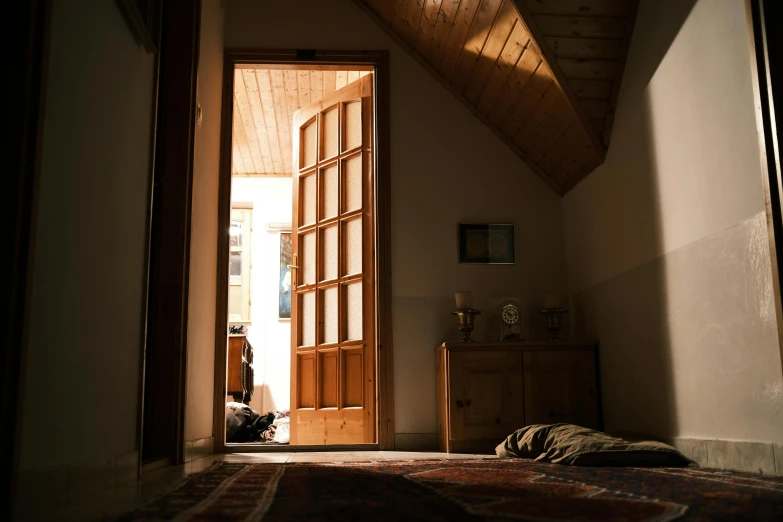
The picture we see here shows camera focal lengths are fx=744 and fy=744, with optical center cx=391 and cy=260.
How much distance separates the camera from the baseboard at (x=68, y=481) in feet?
4.53

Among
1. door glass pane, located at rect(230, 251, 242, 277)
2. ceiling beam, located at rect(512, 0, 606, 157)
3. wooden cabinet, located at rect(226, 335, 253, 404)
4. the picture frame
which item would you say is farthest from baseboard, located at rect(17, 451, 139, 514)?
door glass pane, located at rect(230, 251, 242, 277)

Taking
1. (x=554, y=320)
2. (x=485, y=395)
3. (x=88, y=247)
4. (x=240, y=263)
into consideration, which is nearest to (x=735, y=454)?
(x=485, y=395)

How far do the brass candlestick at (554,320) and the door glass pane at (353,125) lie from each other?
5.18ft

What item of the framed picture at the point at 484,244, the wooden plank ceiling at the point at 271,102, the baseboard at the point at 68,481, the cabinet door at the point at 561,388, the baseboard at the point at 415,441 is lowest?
the baseboard at the point at 415,441

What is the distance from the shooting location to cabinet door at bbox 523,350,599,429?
3.87 m

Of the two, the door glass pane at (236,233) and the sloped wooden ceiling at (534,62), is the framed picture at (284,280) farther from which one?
the sloped wooden ceiling at (534,62)

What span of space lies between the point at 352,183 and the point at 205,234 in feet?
3.87

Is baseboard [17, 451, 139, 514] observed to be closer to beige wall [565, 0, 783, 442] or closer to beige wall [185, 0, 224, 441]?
beige wall [185, 0, 224, 441]

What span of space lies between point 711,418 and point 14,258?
2399 millimetres

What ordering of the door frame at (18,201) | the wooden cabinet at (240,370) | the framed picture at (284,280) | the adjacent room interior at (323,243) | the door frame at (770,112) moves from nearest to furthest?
1. the door frame at (18,201)
2. the door frame at (770,112)
3. the adjacent room interior at (323,243)
4. the wooden cabinet at (240,370)
5. the framed picture at (284,280)

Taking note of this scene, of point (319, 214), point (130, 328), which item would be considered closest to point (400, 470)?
point (130, 328)

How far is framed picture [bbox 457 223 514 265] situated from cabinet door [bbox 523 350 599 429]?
29.0 inches

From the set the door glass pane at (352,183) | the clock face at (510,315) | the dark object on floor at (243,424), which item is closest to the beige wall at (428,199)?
the clock face at (510,315)

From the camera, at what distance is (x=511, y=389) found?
3.88 m
